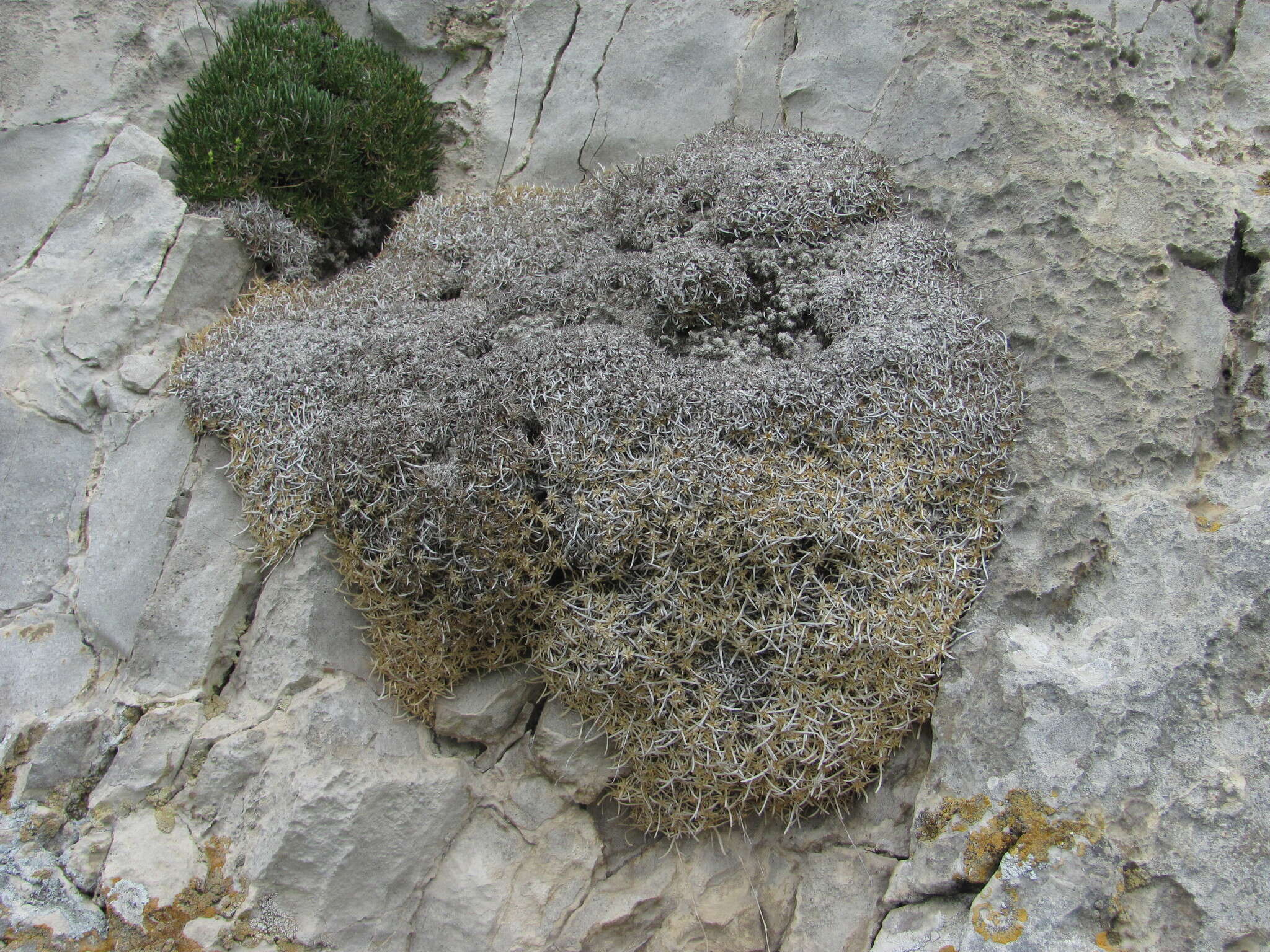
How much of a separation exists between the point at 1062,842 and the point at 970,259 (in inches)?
112

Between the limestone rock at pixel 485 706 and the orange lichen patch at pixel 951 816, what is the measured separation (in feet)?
5.54

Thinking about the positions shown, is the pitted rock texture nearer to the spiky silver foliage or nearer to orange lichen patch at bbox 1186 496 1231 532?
orange lichen patch at bbox 1186 496 1231 532

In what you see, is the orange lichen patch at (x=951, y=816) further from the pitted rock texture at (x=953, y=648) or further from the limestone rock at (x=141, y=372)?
the limestone rock at (x=141, y=372)

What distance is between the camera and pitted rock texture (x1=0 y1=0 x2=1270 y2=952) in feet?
10.3

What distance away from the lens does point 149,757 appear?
3652 mm

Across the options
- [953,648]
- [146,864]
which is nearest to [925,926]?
[953,648]

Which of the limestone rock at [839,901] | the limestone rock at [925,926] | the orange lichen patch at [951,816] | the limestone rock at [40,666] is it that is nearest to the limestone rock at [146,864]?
the limestone rock at [40,666]

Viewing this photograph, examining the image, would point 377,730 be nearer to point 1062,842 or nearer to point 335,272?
point 1062,842

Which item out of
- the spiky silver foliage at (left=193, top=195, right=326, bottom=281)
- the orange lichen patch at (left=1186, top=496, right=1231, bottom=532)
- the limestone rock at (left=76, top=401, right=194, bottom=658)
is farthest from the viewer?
the spiky silver foliage at (left=193, top=195, right=326, bottom=281)

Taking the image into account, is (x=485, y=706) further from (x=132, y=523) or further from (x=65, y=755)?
(x=132, y=523)

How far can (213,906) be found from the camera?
3.40 metres

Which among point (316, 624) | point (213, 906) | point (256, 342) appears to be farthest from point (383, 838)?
point (256, 342)

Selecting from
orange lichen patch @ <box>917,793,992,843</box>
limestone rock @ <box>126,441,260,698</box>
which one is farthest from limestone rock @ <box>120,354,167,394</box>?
orange lichen patch @ <box>917,793,992,843</box>

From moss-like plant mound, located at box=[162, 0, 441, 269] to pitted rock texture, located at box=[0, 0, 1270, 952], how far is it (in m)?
0.36
